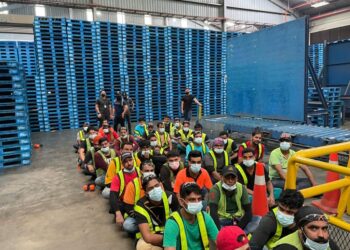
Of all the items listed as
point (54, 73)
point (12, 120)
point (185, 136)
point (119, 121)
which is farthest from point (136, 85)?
point (12, 120)

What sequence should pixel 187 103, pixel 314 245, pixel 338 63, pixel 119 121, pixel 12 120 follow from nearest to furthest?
1. pixel 314 245
2. pixel 12 120
3. pixel 119 121
4. pixel 187 103
5. pixel 338 63

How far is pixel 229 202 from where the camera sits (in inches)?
135

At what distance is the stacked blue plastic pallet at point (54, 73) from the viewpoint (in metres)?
12.4

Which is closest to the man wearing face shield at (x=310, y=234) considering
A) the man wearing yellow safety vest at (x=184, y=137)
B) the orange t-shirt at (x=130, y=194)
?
the orange t-shirt at (x=130, y=194)

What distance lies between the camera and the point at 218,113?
54.6ft

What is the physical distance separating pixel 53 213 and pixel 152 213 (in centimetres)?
240

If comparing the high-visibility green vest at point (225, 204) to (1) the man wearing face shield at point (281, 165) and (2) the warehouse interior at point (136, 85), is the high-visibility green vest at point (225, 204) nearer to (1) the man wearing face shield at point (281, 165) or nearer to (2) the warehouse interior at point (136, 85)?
(2) the warehouse interior at point (136, 85)

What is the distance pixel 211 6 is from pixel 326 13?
10.4 metres

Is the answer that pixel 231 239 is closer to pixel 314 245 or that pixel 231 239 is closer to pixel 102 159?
pixel 314 245

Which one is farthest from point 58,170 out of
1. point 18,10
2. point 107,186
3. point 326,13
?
point 326,13

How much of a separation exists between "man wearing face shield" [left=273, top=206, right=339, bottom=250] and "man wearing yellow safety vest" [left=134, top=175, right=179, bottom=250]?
1281 millimetres

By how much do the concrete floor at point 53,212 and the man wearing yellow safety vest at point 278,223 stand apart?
1754mm

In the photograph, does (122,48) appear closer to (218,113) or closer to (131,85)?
(131,85)

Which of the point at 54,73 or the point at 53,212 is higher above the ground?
the point at 54,73
